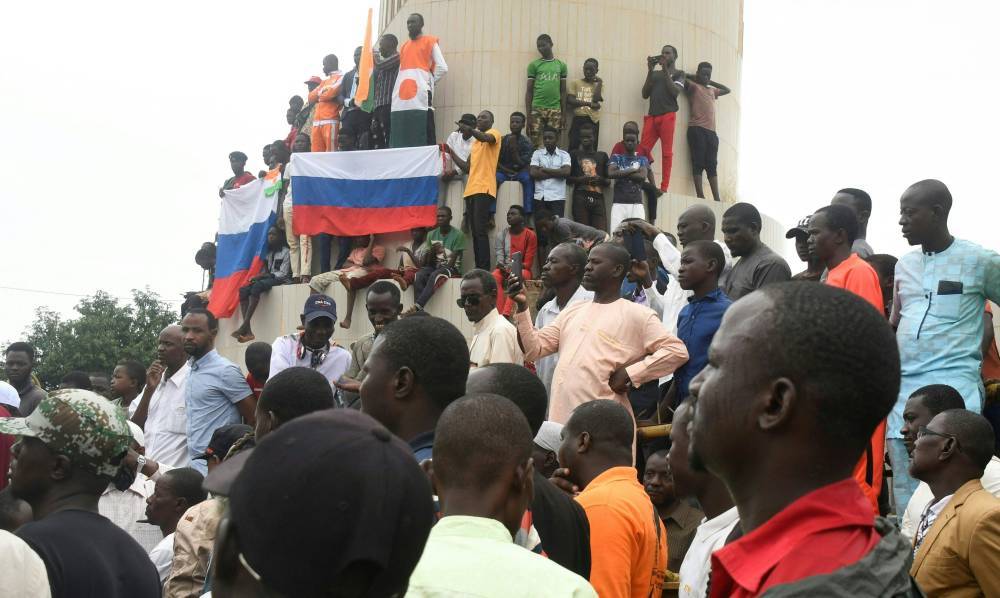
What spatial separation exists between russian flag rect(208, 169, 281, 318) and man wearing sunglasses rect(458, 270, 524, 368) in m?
9.93

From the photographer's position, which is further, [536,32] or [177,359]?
[536,32]

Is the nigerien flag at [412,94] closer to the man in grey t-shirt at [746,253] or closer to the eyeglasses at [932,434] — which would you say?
the man in grey t-shirt at [746,253]

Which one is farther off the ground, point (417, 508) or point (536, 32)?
point (536, 32)

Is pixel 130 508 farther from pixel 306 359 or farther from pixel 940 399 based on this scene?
pixel 940 399

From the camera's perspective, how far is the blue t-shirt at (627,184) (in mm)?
15109

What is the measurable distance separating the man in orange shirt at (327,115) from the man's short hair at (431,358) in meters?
13.1

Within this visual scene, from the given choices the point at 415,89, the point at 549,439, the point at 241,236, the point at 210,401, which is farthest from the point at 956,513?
the point at 241,236

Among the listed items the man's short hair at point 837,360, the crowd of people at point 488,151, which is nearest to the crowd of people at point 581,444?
the man's short hair at point 837,360

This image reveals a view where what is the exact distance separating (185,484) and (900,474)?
390 cm

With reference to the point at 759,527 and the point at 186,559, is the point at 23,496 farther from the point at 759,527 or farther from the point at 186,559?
the point at 759,527

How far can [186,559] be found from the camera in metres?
5.16

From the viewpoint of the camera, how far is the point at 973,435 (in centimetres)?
522

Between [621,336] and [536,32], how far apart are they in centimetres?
1110

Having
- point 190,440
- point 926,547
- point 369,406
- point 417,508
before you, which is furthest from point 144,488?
point 417,508
